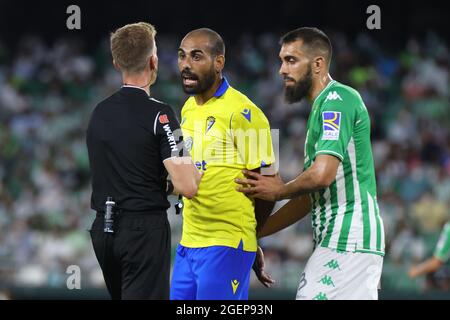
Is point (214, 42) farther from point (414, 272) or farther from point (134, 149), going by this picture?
point (414, 272)

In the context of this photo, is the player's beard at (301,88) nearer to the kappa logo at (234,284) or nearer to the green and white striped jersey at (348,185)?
the green and white striped jersey at (348,185)

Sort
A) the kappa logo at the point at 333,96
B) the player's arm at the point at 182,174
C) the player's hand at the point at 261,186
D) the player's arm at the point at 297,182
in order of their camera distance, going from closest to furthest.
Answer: the player's arm at the point at 182,174 < the player's arm at the point at 297,182 < the kappa logo at the point at 333,96 < the player's hand at the point at 261,186

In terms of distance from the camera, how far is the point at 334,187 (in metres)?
5.44

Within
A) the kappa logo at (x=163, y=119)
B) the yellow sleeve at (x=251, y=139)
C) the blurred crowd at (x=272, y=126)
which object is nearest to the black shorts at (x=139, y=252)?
the kappa logo at (x=163, y=119)

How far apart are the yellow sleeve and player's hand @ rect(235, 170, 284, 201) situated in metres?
0.12

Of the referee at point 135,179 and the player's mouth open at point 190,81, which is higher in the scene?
the player's mouth open at point 190,81

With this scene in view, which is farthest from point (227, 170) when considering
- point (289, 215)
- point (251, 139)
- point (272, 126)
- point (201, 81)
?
point (272, 126)

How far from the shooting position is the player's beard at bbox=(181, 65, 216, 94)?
5.99m

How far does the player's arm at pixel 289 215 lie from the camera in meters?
5.98

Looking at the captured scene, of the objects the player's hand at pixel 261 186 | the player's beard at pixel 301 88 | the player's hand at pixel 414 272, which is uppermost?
the player's beard at pixel 301 88

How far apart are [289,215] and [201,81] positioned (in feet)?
3.70

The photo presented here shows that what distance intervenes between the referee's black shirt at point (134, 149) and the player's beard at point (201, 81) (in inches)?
29.0

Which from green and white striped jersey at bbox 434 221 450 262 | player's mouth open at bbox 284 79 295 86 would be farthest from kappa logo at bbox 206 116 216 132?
green and white striped jersey at bbox 434 221 450 262
